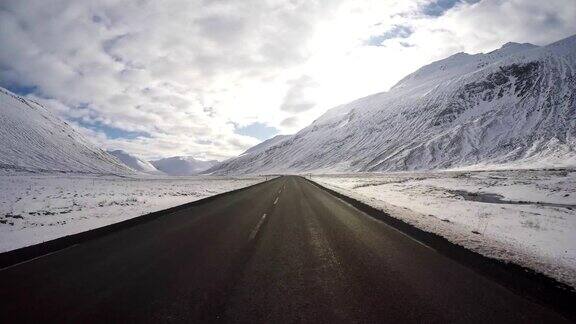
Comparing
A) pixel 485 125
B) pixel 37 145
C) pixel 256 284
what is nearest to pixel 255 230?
pixel 256 284

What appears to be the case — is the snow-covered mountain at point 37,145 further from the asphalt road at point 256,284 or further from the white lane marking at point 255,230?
the asphalt road at point 256,284

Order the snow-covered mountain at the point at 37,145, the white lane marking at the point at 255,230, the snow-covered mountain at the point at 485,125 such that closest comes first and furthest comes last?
1. the white lane marking at the point at 255,230
2. the snow-covered mountain at the point at 485,125
3. the snow-covered mountain at the point at 37,145

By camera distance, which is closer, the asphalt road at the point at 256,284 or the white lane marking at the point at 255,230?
the asphalt road at the point at 256,284

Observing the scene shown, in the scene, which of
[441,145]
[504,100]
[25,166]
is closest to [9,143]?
[25,166]

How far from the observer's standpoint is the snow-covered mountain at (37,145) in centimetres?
13225

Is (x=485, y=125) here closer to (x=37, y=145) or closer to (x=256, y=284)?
(x=256, y=284)

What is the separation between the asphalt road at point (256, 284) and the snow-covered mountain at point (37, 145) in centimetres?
14071

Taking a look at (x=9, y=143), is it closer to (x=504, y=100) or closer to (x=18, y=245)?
(x=18, y=245)

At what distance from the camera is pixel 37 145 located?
486ft

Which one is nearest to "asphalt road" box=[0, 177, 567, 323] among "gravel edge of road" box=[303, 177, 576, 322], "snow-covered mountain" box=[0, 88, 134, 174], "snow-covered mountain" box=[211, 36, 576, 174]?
"gravel edge of road" box=[303, 177, 576, 322]

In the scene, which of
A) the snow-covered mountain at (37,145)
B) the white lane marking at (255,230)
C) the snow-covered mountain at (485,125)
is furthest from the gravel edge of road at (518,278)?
the snow-covered mountain at (37,145)

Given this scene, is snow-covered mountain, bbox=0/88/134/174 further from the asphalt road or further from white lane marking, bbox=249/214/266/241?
the asphalt road

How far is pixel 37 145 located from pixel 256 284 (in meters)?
174

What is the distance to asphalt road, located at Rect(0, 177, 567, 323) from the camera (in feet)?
14.9
